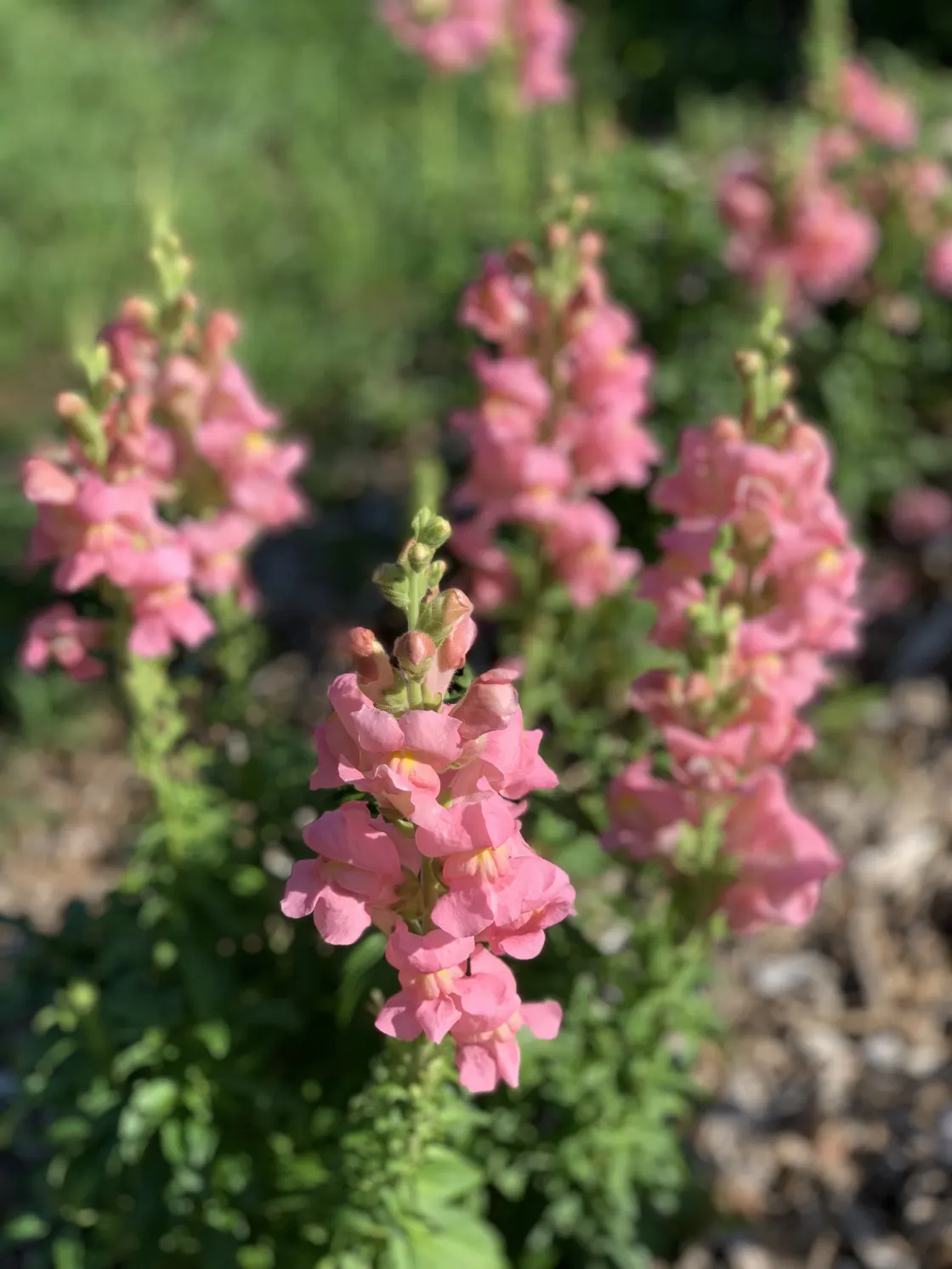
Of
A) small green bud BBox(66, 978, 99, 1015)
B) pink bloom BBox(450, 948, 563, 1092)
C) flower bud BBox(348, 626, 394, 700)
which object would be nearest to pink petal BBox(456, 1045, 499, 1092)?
pink bloom BBox(450, 948, 563, 1092)

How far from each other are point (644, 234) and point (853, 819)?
2022mm

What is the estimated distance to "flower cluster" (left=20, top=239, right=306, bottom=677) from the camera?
2.52 meters

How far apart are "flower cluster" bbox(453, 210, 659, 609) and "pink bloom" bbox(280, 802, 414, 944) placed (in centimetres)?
131

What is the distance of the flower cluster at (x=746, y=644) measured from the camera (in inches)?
94.0

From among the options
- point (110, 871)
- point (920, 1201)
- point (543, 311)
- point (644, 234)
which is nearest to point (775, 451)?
point (543, 311)

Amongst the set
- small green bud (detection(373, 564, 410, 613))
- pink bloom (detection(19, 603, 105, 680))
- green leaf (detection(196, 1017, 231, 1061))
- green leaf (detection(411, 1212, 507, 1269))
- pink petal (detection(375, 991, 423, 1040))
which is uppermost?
small green bud (detection(373, 564, 410, 613))

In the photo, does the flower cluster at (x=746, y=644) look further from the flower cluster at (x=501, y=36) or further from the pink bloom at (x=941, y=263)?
the flower cluster at (x=501, y=36)

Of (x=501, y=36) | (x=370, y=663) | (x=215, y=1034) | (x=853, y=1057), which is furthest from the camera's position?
(x=501, y=36)

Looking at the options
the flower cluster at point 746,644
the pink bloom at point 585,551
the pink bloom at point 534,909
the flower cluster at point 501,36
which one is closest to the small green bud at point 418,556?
the pink bloom at point 534,909

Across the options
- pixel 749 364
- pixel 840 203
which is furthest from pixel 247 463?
pixel 840 203

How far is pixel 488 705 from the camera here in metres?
1.83

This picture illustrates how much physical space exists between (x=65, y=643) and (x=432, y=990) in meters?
1.14

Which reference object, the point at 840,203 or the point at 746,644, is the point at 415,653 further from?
the point at 840,203

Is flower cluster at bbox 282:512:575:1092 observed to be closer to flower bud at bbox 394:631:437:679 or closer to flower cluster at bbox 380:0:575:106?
flower bud at bbox 394:631:437:679
